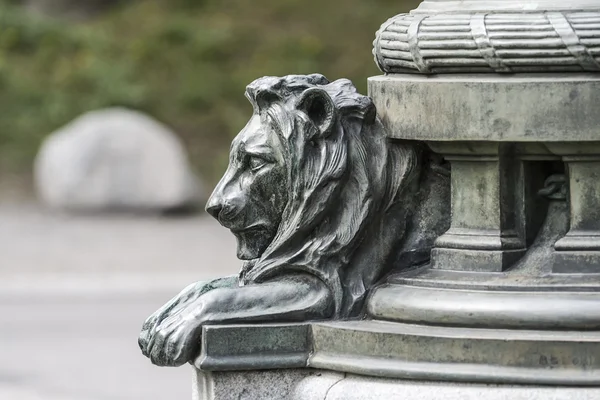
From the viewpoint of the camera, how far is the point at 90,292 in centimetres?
1138

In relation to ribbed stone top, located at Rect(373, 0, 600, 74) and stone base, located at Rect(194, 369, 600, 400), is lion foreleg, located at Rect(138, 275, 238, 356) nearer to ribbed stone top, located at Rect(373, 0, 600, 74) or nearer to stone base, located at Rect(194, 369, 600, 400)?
stone base, located at Rect(194, 369, 600, 400)

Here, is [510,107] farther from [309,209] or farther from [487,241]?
[309,209]

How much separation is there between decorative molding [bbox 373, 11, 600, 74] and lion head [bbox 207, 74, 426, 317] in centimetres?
23

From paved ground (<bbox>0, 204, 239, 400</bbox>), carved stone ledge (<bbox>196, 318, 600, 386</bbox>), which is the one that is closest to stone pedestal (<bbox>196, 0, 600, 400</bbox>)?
carved stone ledge (<bbox>196, 318, 600, 386</bbox>)

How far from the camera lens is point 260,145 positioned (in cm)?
379

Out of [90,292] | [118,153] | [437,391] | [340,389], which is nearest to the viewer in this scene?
[437,391]

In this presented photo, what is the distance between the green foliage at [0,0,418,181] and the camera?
17.0 m

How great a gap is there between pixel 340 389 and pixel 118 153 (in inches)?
430

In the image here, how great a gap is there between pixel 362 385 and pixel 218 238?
32.0ft

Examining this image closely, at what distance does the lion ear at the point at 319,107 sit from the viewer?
3.74 m

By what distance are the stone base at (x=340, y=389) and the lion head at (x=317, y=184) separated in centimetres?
19

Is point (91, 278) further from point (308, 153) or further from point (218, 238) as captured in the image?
point (308, 153)

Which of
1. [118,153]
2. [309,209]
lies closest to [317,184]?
[309,209]

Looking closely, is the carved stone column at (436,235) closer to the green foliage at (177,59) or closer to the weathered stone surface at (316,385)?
the weathered stone surface at (316,385)
